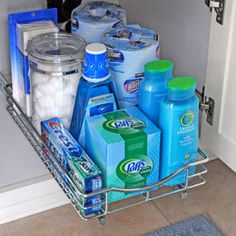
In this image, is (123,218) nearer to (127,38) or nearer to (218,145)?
(218,145)

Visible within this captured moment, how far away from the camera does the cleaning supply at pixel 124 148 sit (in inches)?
38.5

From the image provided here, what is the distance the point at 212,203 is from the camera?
1.28 meters

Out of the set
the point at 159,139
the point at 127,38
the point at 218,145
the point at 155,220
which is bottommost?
the point at 155,220

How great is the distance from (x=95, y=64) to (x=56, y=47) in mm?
183

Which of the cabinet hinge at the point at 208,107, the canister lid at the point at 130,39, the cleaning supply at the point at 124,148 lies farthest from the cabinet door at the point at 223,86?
the cleaning supply at the point at 124,148

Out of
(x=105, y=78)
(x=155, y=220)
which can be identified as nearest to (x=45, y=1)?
(x=105, y=78)

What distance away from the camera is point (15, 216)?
1.22 metres

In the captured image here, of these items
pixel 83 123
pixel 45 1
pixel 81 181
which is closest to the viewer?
pixel 81 181

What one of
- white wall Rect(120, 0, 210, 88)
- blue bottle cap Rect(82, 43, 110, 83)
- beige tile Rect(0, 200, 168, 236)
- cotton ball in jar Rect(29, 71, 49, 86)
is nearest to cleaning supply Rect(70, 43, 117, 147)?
blue bottle cap Rect(82, 43, 110, 83)

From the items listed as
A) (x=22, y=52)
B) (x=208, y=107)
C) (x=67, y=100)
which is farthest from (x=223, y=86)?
(x=22, y=52)

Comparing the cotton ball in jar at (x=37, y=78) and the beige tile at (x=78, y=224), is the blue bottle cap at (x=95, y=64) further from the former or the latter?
the beige tile at (x=78, y=224)

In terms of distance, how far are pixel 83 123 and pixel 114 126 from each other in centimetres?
8

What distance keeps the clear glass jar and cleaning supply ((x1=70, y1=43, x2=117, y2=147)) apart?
0.22ft

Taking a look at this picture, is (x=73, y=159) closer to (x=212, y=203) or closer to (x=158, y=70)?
(x=158, y=70)
